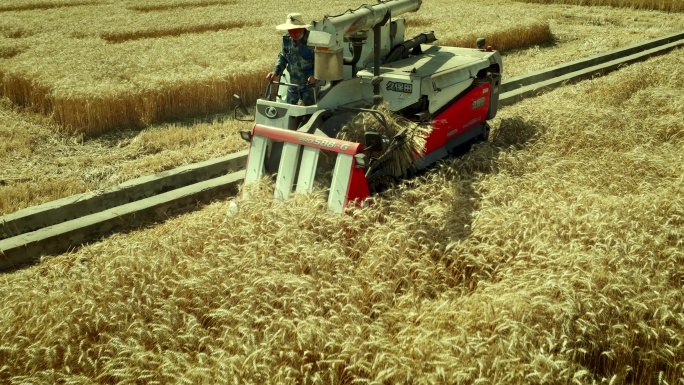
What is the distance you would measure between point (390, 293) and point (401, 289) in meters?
0.18

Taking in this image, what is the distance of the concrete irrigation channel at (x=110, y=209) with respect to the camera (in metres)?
5.79

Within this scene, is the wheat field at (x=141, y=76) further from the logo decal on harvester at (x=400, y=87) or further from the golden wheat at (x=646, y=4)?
the logo decal on harvester at (x=400, y=87)

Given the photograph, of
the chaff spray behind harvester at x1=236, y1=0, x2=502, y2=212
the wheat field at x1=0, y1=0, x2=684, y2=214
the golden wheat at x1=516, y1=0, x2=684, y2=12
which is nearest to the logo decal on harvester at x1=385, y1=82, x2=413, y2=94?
the chaff spray behind harvester at x1=236, y1=0, x2=502, y2=212

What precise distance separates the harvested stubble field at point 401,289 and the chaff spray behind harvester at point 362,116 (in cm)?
32

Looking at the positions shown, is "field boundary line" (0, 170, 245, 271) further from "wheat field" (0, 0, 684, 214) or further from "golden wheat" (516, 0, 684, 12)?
"golden wheat" (516, 0, 684, 12)

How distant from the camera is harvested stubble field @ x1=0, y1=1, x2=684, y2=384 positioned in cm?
359

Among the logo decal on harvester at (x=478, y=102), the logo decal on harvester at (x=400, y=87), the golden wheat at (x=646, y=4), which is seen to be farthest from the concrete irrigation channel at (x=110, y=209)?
the golden wheat at (x=646, y=4)

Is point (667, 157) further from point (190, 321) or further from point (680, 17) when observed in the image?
point (680, 17)

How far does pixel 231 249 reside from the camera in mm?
4832

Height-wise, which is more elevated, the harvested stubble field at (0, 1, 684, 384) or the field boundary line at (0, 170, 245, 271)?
the harvested stubble field at (0, 1, 684, 384)

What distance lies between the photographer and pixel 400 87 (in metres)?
6.52

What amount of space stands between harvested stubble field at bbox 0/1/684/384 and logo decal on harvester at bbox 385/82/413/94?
0.93 m

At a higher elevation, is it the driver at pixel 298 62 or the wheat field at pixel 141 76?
the driver at pixel 298 62

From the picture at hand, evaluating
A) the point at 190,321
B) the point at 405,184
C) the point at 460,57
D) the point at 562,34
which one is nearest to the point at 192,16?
the point at 562,34
